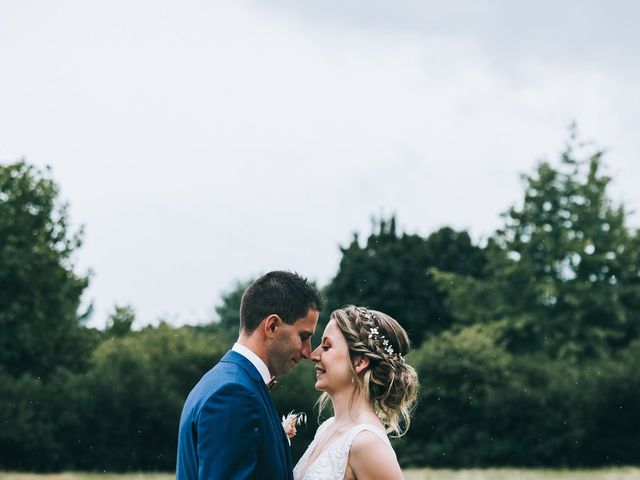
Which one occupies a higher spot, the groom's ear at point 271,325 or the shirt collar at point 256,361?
the groom's ear at point 271,325

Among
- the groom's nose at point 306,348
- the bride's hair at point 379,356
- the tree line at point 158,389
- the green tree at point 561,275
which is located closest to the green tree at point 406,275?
the green tree at point 561,275

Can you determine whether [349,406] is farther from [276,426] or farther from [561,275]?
[561,275]

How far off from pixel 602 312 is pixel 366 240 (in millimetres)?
12829

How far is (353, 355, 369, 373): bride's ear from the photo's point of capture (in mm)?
5492

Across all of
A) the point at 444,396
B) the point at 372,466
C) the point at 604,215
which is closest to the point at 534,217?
the point at 604,215

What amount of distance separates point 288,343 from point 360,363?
1.11 m

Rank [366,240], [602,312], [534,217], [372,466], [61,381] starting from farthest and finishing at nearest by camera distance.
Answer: [366,240] → [534,217] → [602,312] → [61,381] → [372,466]

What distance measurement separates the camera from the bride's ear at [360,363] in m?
5.49

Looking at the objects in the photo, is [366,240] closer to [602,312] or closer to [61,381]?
[602,312]

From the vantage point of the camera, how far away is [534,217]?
45750 mm

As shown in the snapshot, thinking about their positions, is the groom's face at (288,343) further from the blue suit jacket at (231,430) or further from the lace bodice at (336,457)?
the lace bodice at (336,457)

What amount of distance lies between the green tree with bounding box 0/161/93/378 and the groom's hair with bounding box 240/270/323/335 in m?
27.1

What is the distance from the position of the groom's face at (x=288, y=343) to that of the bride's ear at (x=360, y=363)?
0.98 meters

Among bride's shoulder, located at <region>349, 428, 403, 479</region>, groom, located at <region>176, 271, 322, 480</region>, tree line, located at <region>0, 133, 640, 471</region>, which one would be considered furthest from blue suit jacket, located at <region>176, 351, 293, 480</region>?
tree line, located at <region>0, 133, 640, 471</region>
